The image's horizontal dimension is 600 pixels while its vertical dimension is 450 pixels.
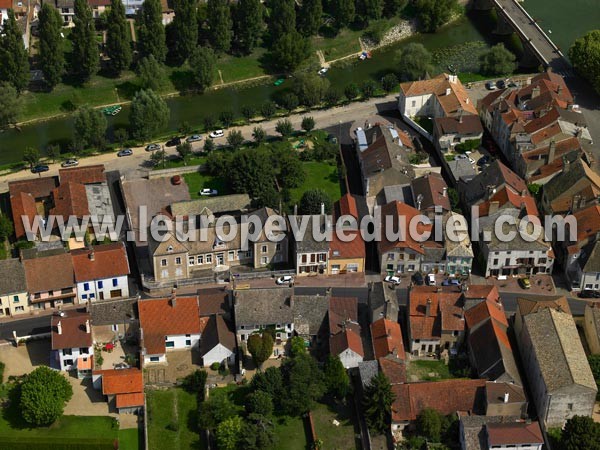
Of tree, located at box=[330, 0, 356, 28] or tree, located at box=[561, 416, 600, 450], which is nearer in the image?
tree, located at box=[561, 416, 600, 450]

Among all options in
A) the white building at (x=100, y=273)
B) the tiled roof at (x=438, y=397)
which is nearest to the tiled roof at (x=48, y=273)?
the white building at (x=100, y=273)

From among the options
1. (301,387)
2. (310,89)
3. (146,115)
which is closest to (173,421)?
(301,387)

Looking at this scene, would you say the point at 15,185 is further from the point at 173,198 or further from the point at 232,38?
the point at 232,38

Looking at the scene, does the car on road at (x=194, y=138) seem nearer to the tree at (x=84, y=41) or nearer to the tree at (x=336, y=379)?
the tree at (x=84, y=41)

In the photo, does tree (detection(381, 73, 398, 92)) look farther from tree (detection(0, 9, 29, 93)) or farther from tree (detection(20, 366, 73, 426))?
tree (detection(20, 366, 73, 426))

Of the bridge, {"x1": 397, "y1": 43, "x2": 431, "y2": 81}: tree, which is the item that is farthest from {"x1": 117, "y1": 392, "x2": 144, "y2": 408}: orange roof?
the bridge

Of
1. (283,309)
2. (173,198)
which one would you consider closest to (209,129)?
(173,198)
